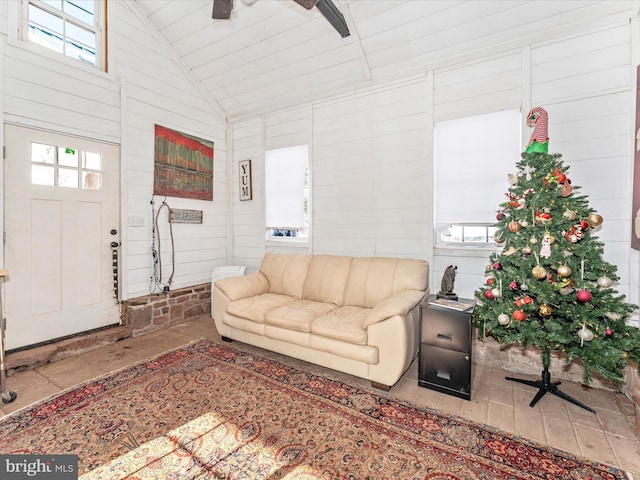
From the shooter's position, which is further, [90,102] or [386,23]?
[90,102]

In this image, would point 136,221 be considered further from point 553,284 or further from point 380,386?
point 553,284

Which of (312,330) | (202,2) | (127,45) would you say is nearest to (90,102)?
(127,45)

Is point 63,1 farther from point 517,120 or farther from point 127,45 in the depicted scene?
point 517,120

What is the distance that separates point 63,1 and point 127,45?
0.61 m

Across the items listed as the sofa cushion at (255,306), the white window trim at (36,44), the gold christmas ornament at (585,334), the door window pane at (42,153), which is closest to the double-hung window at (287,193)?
the sofa cushion at (255,306)

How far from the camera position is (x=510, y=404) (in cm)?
222

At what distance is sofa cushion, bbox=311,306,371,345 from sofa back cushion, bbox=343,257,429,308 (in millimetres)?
252

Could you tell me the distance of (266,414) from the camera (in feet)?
6.80

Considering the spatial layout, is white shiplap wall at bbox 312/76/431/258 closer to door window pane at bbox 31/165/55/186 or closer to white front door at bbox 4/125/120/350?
white front door at bbox 4/125/120/350

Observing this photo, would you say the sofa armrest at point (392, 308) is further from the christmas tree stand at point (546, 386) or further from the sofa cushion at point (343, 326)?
the christmas tree stand at point (546, 386)

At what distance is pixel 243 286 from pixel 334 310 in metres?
1.08

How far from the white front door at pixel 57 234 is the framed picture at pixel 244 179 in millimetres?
1625

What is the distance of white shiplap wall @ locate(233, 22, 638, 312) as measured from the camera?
2.54 meters

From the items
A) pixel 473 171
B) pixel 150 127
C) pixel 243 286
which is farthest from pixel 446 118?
pixel 150 127
